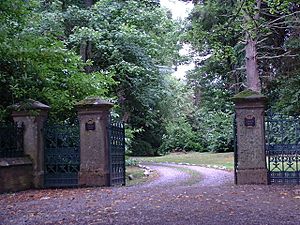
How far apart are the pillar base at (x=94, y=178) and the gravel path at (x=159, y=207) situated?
0.77 metres

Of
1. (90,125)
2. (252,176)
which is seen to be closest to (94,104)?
(90,125)

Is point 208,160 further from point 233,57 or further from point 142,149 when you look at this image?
point 142,149

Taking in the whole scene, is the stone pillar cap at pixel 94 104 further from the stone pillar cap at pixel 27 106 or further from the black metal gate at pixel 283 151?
the black metal gate at pixel 283 151

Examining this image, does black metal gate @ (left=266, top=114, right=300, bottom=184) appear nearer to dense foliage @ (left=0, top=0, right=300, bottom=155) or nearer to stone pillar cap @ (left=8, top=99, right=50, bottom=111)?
dense foliage @ (left=0, top=0, right=300, bottom=155)

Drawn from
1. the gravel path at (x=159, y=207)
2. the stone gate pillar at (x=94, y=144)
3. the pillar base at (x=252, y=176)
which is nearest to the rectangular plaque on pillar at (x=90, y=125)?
the stone gate pillar at (x=94, y=144)

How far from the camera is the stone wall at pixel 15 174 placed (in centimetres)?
1091

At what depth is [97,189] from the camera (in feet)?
35.7

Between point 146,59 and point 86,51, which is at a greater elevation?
point 86,51

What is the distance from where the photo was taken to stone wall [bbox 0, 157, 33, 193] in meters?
10.9

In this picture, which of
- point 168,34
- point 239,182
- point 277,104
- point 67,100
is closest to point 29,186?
point 67,100

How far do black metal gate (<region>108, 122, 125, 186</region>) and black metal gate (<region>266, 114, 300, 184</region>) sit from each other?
401 cm

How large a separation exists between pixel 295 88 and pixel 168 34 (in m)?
7.98

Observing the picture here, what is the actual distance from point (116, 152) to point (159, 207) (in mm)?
4748

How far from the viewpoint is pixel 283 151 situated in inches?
425
